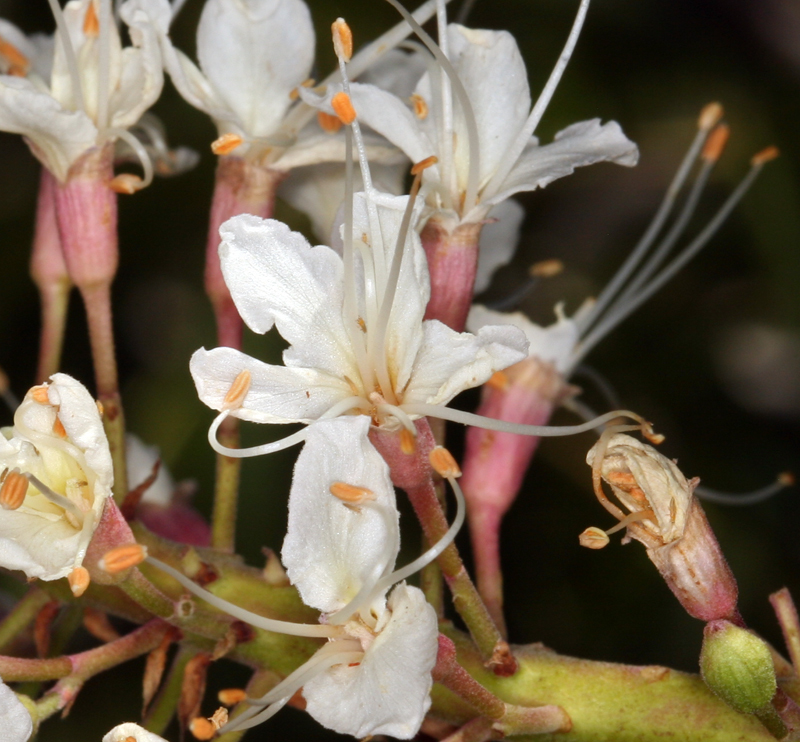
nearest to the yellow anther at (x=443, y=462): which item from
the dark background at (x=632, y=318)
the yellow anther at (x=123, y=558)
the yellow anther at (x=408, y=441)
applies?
the yellow anther at (x=408, y=441)

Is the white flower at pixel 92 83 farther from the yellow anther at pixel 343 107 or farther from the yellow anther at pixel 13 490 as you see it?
the yellow anther at pixel 13 490

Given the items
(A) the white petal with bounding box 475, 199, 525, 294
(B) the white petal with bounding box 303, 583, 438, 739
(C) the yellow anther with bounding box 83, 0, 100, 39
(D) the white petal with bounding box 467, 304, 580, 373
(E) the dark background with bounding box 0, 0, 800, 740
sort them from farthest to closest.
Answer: (E) the dark background with bounding box 0, 0, 800, 740
(A) the white petal with bounding box 475, 199, 525, 294
(D) the white petal with bounding box 467, 304, 580, 373
(C) the yellow anther with bounding box 83, 0, 100, 39
(B) the white petal with bounding box 303, 583, 438, 739

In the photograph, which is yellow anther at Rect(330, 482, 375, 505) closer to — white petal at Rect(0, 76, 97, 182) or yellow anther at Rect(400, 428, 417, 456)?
yellow anther at Rect(400, 428, 417, 456)

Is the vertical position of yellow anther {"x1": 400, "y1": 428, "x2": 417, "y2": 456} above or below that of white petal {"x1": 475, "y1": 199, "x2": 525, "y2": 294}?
above

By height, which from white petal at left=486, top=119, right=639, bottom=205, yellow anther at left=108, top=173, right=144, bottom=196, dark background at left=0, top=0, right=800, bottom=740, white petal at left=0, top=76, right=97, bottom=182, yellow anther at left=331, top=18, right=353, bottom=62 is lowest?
dark background at left=0, top=0, right=800, bottom=740

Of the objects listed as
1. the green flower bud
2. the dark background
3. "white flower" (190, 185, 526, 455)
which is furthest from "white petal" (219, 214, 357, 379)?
the dark background

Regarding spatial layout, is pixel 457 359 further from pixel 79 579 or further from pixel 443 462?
pixel 79 579

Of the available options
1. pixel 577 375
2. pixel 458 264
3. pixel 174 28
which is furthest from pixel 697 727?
pixel 174 28

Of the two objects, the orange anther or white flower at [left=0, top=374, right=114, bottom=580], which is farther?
the orange anther
